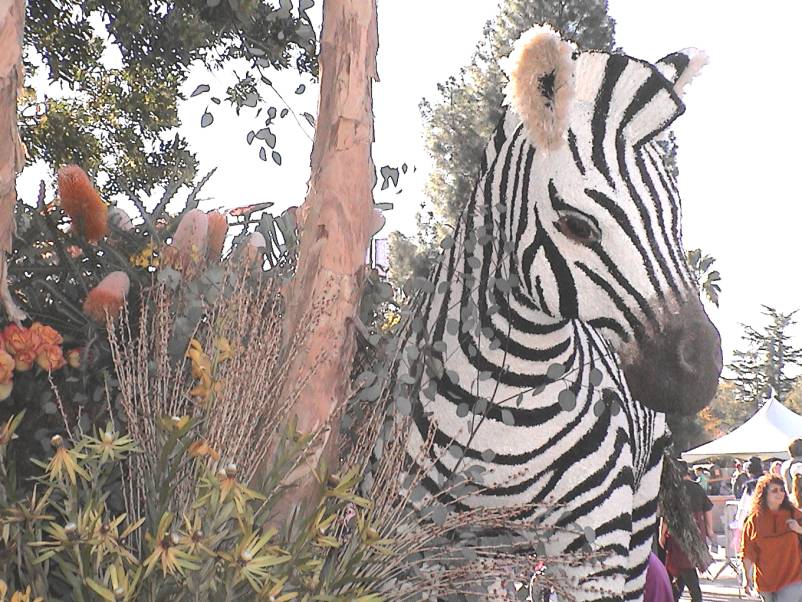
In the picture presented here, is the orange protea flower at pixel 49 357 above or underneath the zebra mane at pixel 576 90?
underneath

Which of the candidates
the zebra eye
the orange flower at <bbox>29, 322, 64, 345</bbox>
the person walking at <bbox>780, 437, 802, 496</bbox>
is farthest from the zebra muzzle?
the person walking at <bbox>780, 437, 802, 496</bbox>

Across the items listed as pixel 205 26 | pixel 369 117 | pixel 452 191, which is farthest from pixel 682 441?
pixel 369 117

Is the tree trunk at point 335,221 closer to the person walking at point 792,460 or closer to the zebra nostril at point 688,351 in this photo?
the zebra nostril at point 688,351

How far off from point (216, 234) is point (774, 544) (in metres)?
5.63

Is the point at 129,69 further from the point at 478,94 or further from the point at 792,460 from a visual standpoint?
the point at 478,94

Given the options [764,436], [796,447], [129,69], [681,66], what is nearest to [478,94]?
[764,436]

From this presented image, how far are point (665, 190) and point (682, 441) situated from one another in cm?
1849

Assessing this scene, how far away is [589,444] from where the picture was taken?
2621 mm

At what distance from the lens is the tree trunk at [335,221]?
2.44 meters

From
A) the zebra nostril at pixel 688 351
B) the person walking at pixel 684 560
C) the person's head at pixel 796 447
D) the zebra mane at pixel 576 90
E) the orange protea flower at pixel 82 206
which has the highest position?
the zebra mane at pixel 576 90

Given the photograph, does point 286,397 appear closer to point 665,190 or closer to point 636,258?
point 636,258

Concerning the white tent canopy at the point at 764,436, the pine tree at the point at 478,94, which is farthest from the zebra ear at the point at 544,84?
the pine tree at the point at 478,94

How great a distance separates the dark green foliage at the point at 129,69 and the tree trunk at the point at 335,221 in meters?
1.50

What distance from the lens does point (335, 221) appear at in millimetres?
2523
